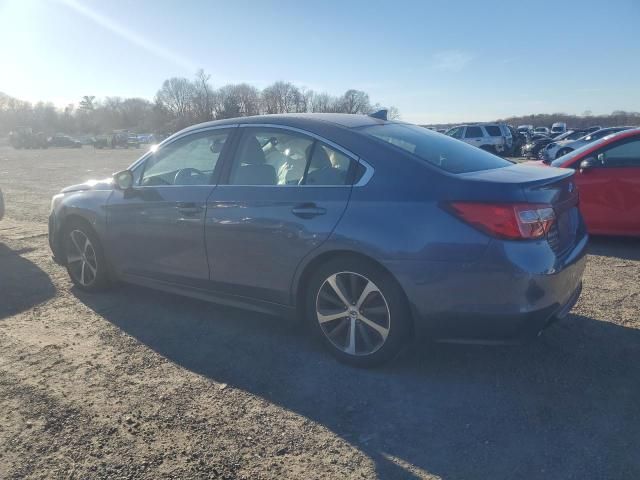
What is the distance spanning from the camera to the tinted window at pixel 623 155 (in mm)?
6512

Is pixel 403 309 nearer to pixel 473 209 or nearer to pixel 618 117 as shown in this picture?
pixel 473 209

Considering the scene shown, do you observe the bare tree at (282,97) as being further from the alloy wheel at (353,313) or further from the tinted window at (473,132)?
the alloy wheel at (353,313)

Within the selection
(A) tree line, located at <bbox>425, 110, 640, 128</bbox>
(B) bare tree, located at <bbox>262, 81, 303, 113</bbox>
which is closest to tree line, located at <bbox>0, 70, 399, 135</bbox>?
(B) bare tree, located at <bbox>262, 81, 303, 113</bbox>

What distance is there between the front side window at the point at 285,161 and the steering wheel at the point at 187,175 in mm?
415

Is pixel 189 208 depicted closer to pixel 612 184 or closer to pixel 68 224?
pixel 68 224

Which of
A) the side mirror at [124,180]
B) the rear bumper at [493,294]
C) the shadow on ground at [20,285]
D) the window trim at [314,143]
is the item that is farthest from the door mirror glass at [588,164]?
the shadow on ground at [20,285]

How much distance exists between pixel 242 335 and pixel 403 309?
1502mm

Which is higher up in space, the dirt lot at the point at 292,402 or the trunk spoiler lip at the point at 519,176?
the trunk spoiler lip at the point at 519,176

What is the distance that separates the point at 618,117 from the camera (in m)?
78.6

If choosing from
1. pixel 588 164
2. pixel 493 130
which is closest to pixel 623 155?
pixel 588 164

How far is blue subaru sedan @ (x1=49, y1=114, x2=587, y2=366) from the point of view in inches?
118

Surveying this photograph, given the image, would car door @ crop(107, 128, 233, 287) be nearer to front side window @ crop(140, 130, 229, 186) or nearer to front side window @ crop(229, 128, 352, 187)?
front side window @ crop(140, 130, 229, 186)

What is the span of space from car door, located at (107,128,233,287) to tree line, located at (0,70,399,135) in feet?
220

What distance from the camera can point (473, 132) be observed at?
25.9 meters
